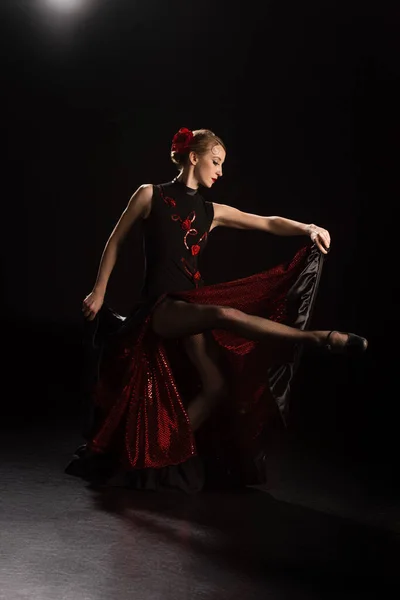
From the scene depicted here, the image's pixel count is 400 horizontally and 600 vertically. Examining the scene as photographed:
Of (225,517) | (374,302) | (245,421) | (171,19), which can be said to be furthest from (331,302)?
(225,517)

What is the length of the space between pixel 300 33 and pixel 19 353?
2409 millimetres

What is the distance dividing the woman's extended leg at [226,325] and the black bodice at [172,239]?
10 centimetres

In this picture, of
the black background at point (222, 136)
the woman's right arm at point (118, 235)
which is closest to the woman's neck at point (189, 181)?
the woman's right arm at point (118, 235)

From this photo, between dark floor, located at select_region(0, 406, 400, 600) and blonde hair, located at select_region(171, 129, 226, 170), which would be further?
blonde hair, located at select_region(171, 129, 226, 170)

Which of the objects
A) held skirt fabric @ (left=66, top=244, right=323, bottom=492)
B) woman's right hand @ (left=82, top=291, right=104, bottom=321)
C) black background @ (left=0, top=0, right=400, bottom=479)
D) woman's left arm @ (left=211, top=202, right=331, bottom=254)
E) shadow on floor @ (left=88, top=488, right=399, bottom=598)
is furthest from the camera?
black background @ (left=0, top=0, right=400, bottom=479)

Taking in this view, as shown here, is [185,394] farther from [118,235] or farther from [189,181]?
[189,181]

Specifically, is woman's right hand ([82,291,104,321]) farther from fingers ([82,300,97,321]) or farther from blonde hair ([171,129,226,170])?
blonde hair ([171,129,226,170])

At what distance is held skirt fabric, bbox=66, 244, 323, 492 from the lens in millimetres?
→ 3270

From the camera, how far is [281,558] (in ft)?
8.53

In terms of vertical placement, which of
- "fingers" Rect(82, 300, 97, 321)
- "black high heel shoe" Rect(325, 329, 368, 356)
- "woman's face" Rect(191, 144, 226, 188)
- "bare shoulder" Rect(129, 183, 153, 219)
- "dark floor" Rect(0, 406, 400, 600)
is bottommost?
"dark floor" Rect(0, 406, 400, 600)

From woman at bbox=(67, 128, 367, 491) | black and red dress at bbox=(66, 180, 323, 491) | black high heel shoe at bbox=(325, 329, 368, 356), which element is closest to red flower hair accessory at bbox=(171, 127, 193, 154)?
woman at bbox=(67, 128, 367, 491)

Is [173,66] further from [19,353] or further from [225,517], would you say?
[225,517]

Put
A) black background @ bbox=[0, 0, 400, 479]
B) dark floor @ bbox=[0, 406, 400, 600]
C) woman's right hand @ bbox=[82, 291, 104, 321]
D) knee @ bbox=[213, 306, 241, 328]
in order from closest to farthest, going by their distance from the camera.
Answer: dark floor @ bbox=[0, 406, 400, 600] → knee @ bbox=[213, 306, 241, 328] → woman's right hand @ bbox=[82, 291, 104, 321] → black background @ bbox=[0, 0, 400, 479]

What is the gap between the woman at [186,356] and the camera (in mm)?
3271
